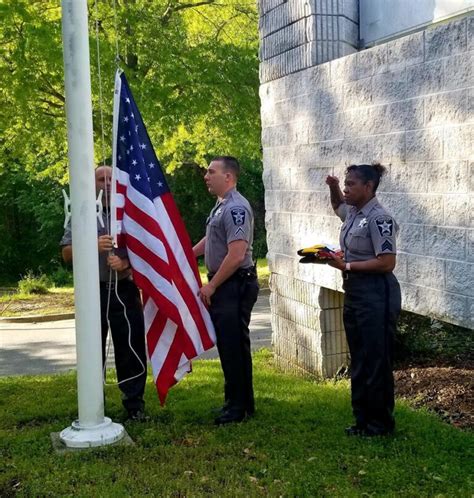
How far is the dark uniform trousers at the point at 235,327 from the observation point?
5.14m

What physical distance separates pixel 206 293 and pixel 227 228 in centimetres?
49

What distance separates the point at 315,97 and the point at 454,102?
1907 millimetres

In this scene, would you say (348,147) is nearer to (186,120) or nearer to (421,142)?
(421,142)

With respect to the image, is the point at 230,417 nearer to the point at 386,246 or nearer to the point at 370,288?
the point at 370,288

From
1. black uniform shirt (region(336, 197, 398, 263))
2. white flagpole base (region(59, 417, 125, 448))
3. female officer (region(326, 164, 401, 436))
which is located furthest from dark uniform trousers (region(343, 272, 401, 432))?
white flagpole base (region(59, 417, 125, 448))

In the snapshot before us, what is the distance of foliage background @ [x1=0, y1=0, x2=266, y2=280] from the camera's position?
12.8 meters

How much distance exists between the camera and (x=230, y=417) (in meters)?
5.20

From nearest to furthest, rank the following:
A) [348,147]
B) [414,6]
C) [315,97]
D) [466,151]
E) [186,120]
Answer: [466,151] → [414,6] → [348,147] → [315,97] → [186,120]

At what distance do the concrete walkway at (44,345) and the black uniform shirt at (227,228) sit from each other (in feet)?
13.0

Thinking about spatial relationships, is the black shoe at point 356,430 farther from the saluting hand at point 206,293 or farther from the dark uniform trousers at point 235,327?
the saluting hand at point 206,293

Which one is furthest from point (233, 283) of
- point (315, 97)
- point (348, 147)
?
point (315, 97)

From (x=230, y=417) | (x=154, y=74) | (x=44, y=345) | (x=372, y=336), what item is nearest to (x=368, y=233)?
(x=372, y=336)

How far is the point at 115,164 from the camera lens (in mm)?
4906

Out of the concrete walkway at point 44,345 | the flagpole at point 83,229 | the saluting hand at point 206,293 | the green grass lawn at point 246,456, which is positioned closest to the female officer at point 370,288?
the green grass lawn at point 246,456
